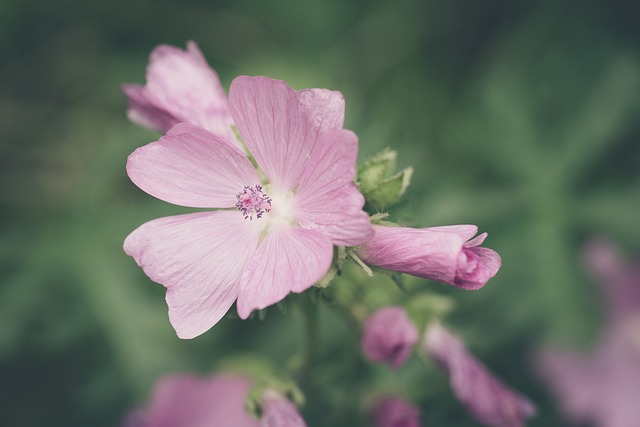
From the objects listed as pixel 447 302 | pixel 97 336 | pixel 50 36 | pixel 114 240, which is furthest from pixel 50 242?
pixel 447 302

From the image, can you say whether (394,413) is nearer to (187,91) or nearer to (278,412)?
(278,412)

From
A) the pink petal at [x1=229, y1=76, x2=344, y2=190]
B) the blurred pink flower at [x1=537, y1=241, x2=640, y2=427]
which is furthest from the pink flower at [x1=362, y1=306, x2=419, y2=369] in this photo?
the blurred pink flower at [x1=537, y1=241, x2=640, y2=427]

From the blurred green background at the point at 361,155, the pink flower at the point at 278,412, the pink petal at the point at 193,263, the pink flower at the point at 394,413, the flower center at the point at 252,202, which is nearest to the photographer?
the pink petal at the point at 193,263

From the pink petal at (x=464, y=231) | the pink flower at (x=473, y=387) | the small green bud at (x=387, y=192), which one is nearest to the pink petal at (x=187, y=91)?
the small green bud at (x=387, y=192)

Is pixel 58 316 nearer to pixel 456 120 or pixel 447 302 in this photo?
pixel 447 302

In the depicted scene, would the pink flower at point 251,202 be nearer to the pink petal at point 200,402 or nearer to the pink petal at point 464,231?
the pink petal at point 464,231

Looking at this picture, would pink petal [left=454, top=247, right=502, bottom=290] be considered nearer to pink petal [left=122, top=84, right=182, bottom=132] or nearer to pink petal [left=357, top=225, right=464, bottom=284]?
pink petal [left=357, top=225, right=464, bottom=284]
